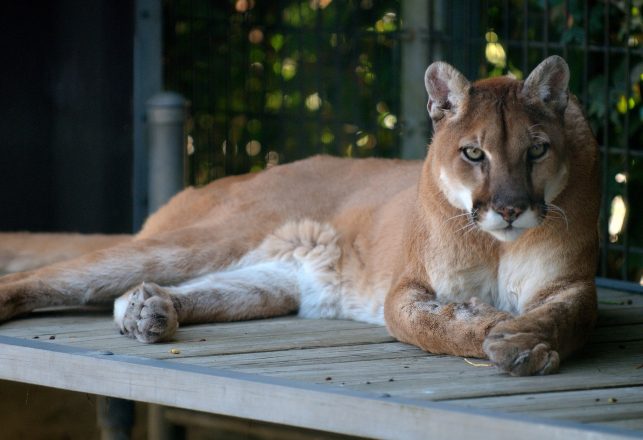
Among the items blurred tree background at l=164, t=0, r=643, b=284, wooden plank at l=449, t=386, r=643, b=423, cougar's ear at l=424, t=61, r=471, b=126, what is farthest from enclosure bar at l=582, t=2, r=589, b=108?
wooden plank at l=449, t=386, r=643, b=423

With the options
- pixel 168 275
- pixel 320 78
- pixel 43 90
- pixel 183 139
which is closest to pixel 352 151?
pixel 320 78

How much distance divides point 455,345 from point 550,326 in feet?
1.04

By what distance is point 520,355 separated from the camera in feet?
11.3

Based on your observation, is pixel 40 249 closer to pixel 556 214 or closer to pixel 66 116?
pixel 66 116

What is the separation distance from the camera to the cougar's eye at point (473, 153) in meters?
3.69

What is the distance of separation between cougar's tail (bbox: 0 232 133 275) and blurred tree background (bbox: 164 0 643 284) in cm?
184

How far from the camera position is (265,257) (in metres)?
4.76

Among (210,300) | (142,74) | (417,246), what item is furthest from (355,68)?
(417,246)

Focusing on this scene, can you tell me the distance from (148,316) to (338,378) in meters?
0.80

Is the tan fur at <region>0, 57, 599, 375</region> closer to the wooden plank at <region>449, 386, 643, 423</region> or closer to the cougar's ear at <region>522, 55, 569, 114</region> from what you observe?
the cougar's ear at <region>522, 55, 569, 114</region>

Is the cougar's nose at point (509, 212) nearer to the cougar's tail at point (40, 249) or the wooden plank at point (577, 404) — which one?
the wooden plank at point (577, 404)

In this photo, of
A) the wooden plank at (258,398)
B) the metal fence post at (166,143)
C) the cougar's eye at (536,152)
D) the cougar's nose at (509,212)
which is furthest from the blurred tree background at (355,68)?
the wooden plank at (258,398)

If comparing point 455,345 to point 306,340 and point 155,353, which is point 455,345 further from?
point 155,353

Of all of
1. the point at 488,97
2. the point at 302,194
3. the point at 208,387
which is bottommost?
the point at 208,387
